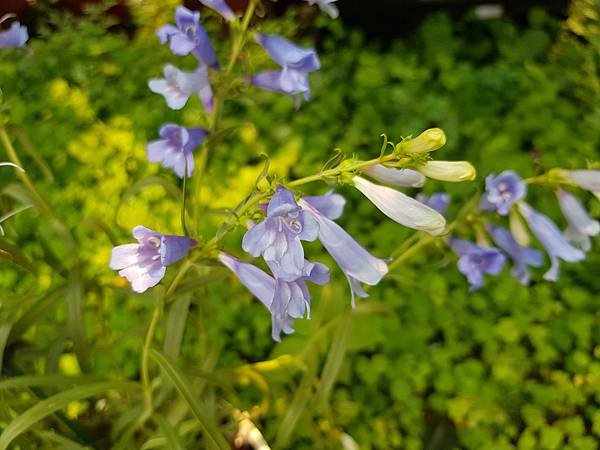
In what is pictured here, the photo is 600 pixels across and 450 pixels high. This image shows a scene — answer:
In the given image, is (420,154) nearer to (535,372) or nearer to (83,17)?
(535,372)

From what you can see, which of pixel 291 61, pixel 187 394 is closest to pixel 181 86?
pixel 291 61

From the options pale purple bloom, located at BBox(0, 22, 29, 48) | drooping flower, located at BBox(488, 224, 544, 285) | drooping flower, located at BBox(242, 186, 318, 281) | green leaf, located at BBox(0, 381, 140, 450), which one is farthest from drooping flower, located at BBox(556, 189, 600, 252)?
pale purple bloom, located at BBox(0, 22, 29, 48)

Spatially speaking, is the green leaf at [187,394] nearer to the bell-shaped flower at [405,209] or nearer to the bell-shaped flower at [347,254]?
the bell-shaped flower at [347,254]

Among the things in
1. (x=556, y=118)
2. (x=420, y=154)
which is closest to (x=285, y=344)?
(x=420, y=154)

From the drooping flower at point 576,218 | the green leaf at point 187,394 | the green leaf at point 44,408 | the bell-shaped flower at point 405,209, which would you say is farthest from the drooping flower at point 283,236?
the drooping flower at point 576,218

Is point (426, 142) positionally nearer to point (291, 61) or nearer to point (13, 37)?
point (291, 61)

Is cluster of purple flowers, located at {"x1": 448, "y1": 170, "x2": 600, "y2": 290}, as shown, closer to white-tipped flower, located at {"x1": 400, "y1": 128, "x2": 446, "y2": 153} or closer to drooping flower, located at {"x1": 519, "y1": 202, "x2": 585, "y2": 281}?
drooping flower, located at {"x1": 519, "y1": 202, "x2": 585, "y2": 281}
